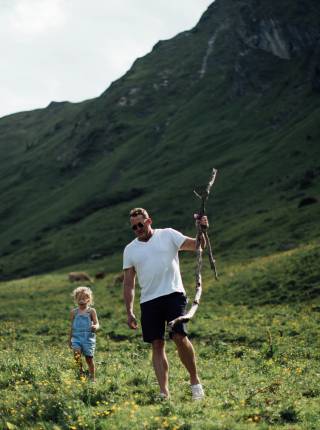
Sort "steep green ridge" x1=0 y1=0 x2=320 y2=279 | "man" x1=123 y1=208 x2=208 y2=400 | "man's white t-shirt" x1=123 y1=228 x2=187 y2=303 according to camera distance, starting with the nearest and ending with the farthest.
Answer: "man" x1=123 y1=208 x2=208 y2=400
"man's white t-shirt" x1=123 y1=228 x2=187 y2=303
"steep green ridge" x1=0 y1=0 x2=320 y2=279

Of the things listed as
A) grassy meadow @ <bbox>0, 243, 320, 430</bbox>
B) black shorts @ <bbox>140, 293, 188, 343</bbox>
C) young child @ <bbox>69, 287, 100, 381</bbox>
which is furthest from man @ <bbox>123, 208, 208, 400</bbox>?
young child @ <bbox>69, 287, 100, 381</bbox>

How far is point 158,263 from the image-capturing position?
11.9m

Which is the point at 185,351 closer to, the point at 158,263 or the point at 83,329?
the point at 158,263

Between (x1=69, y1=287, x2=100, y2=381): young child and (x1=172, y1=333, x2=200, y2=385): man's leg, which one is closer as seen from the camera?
(x1=172, y1=333, x2=200, y2=385): man's leg

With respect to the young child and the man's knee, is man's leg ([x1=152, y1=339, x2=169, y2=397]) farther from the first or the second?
the young child

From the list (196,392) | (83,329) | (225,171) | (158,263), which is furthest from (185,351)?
(225,171)

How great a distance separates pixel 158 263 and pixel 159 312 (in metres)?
0.89

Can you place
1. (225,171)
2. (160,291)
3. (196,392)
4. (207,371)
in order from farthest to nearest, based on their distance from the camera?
(225,171)
(207,371)
(160,291)
(196,392)

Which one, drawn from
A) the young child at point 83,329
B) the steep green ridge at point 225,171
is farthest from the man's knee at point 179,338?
the steep green ridge at point 225,171

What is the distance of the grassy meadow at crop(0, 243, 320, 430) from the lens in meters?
10.3

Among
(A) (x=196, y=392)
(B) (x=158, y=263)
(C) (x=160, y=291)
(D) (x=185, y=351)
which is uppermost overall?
(B) (x=158, y=263)

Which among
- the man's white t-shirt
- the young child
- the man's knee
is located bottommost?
the man's knee

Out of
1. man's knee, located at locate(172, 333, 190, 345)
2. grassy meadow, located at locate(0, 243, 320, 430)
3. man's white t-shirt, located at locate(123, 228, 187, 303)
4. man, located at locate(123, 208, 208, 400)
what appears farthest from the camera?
man's white t-shirt, located at locate(123, 228, 187, 303)

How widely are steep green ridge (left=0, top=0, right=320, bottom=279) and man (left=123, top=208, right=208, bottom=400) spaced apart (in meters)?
44.7
